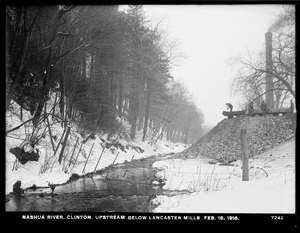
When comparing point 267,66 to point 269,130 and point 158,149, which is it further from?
point 158,149

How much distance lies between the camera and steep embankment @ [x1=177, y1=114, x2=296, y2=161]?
35.7 ft

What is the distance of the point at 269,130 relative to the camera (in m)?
11.7

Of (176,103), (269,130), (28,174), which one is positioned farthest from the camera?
(176,103)

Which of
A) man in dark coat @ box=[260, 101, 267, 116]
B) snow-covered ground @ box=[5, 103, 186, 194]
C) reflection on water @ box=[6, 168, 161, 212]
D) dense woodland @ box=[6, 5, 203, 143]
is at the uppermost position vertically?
dense woodland @ box=[6, 5, 203, 143]

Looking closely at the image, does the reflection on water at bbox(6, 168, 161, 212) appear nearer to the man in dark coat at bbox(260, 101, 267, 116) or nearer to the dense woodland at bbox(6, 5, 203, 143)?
the dense woodland at bbox(6, 5, 203, 143)

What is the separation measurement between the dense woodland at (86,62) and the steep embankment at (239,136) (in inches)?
197

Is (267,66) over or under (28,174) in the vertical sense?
over

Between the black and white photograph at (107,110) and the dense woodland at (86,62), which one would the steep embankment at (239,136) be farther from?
the dense woodland at (86,62)

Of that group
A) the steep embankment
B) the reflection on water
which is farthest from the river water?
the steep embankment

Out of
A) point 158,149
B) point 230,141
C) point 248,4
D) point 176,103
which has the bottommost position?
point 158,149

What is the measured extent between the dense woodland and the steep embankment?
5.02m

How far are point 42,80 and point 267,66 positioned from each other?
8.04m

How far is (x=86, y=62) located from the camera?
8211 mm
